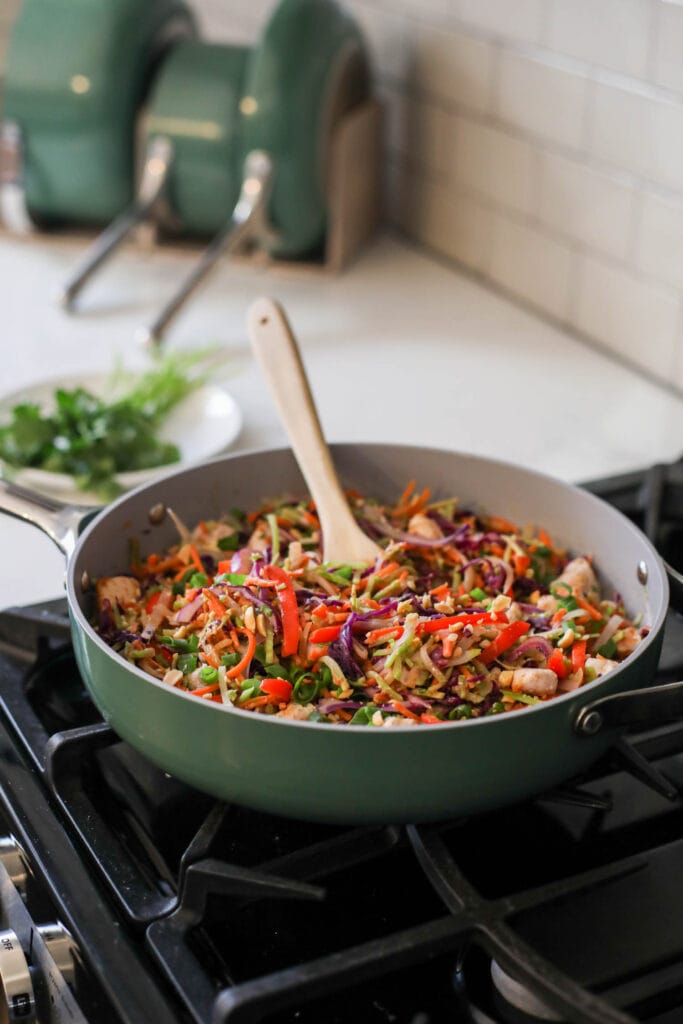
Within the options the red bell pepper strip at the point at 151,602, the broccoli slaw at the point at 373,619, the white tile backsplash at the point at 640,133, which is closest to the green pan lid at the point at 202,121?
the white tile backsplash at the point at 640,133

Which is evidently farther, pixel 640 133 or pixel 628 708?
pixel 640 133

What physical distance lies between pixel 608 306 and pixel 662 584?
0.85m

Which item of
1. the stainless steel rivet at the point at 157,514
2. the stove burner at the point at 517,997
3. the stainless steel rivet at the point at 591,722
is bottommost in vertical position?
the stove burner at the point at 517,997

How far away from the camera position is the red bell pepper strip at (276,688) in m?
0.77

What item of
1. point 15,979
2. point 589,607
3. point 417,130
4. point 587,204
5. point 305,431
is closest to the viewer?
point 15,979

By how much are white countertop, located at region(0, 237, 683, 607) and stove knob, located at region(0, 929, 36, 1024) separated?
1.28 ft

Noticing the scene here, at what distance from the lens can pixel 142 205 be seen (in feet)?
6.01

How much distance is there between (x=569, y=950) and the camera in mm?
709

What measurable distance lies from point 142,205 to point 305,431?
3.12 ft

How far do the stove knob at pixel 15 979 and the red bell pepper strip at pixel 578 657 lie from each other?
1.29 ft

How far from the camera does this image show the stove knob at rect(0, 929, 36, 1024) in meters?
0.77

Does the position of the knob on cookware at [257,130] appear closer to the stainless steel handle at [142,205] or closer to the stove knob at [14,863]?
the stainless steel handle at [142,205]

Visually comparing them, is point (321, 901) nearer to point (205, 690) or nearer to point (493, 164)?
point (205, 690)

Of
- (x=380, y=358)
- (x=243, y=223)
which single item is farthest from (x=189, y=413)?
(x=243, y=223)
